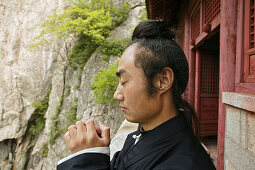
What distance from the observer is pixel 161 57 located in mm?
1046

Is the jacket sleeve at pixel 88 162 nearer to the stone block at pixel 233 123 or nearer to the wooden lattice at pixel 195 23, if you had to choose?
the stone block at pixel 233 123

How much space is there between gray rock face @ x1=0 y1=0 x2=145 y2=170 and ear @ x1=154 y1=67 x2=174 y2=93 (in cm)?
928

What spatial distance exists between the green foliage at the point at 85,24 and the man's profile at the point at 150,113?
963 cm

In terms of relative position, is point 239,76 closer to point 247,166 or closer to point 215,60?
point 247,166

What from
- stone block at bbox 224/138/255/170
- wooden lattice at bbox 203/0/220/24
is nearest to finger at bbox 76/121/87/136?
stone block at bbox 224/138/255/170

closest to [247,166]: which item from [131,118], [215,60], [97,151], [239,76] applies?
[239,76]

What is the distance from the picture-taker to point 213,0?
2842mm

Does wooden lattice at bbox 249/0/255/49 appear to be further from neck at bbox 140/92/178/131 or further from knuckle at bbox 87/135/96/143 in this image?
knuckle at bbox 87/135/96/143

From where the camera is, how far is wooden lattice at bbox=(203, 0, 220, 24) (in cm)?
262

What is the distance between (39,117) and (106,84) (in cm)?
916

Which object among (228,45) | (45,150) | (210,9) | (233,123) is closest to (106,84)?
(210,9)

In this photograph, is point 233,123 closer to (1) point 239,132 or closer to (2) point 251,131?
(1) point 239,132

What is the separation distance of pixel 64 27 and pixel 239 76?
35.5 feet

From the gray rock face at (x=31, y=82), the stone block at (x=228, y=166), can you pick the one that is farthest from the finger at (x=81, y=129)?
the gray rock face at (x=31, y=82)
